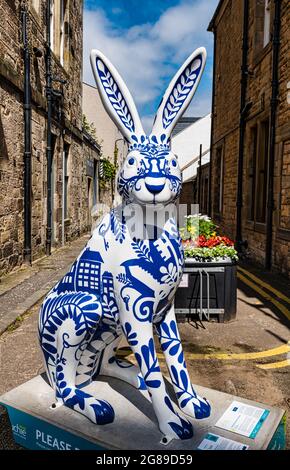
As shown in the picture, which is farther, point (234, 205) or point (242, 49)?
point (234, 205)

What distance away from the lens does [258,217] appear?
10.3 meters

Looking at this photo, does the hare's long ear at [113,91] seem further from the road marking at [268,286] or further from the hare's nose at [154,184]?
the road marking at [268,286]

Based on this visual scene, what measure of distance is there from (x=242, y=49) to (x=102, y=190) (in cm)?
1145

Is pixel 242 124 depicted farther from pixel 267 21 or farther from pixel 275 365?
pixel 275 365

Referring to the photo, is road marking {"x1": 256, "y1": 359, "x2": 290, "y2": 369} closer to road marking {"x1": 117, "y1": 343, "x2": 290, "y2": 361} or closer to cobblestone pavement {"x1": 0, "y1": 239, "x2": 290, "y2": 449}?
cobblestone pavement {"x1": 0, "y1": 239, "x2": 290, "y2": 449}

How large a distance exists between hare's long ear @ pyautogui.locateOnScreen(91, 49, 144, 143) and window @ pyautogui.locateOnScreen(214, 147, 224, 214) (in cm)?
1276

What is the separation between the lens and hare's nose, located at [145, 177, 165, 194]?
6.77 ft

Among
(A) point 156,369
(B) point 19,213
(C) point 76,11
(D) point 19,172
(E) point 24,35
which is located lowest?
(A) point 156,369

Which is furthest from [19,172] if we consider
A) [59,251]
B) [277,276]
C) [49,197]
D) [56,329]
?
[56,329]

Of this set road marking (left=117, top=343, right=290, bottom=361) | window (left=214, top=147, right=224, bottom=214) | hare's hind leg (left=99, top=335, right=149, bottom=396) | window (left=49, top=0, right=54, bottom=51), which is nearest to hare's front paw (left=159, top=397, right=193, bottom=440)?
hare's hind leg (left=99, top=335, right=149, bottom=396)

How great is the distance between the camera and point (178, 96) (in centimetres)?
224

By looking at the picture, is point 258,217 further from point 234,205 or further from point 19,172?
point 19,172

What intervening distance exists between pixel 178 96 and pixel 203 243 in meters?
3.39

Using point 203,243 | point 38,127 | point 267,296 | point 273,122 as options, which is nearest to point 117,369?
point 203,243
